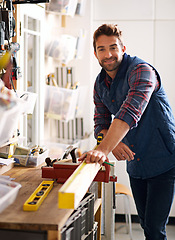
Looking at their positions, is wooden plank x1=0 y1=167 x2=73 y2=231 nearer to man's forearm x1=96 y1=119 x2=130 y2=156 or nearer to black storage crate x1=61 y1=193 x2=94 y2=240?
black storage crate x1=61 y1=193 x2=94 y2=240

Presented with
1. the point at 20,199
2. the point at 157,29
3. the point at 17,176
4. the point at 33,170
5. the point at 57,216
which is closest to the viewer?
the point at 57,216

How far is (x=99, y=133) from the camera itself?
2402 mm

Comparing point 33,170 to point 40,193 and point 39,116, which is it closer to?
point 40,193

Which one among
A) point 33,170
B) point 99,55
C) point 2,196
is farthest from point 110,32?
point 2,196

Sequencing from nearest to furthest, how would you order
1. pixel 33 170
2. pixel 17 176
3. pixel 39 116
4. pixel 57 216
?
pixel 57 216 < pixel 17 176 < pixel 33 170 < pixel 39 116

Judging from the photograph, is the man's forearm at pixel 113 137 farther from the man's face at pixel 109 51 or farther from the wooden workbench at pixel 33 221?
the man's face at pixel 109 51

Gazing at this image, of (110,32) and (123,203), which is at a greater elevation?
(110,32)

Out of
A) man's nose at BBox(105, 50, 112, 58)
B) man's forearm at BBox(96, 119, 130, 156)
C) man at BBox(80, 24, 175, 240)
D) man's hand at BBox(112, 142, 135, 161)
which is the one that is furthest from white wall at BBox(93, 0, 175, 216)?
man's forearm at BBox(96, 119, 130, 156)

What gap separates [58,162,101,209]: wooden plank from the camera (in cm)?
133

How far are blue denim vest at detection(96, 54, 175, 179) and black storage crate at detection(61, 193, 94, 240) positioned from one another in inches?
18.2

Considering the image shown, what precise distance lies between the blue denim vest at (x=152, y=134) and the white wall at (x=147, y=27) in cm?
200

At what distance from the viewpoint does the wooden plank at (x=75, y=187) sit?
133 centimetres

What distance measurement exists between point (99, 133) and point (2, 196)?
0.98 metres

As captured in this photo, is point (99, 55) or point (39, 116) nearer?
point (99, 55)
